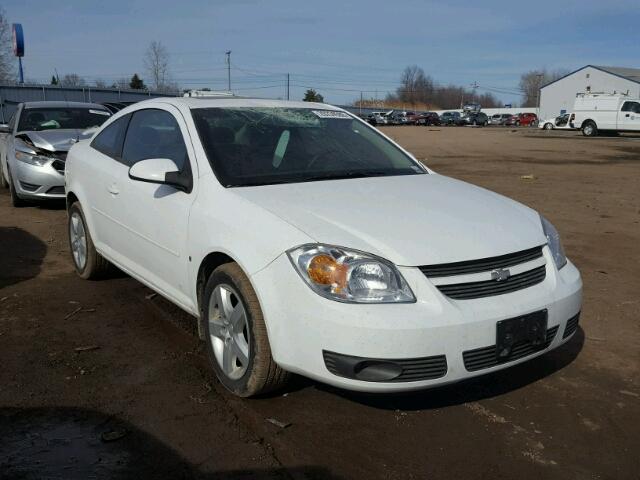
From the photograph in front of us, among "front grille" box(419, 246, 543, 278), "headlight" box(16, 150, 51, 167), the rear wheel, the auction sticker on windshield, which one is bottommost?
"front grille" box(419, 246, 543, 278)

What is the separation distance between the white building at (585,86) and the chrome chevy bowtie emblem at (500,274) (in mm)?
62799

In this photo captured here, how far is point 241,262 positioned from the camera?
3078mm

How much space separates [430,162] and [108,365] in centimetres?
1545

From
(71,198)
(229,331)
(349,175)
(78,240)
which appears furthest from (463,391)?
(71,198)

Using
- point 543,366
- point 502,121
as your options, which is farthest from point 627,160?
point 502,121

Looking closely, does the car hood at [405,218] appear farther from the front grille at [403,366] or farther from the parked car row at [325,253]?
the front grille at [403,366]

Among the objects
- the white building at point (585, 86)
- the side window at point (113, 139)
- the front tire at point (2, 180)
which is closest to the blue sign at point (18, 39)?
the front tire at point (2, 180)

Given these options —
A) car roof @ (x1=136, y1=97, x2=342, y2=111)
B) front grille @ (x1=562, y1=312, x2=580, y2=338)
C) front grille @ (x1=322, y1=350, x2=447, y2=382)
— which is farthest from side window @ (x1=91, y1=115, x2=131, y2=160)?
front grille @ (x1=562, y1=312, x2=580, y2=338)

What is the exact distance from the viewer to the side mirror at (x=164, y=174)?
3.67m

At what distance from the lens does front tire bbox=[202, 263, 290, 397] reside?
9.96ft

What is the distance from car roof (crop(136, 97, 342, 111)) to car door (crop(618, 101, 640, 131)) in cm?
3439

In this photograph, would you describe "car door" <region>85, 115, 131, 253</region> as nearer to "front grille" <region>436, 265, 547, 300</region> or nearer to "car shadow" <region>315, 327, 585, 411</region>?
"car shadow" <region>315, 327, 585, 411</region>

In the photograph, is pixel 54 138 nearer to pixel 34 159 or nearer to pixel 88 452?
pixel 34 159

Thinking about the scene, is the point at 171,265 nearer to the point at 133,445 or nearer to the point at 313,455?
the point at 133,445
